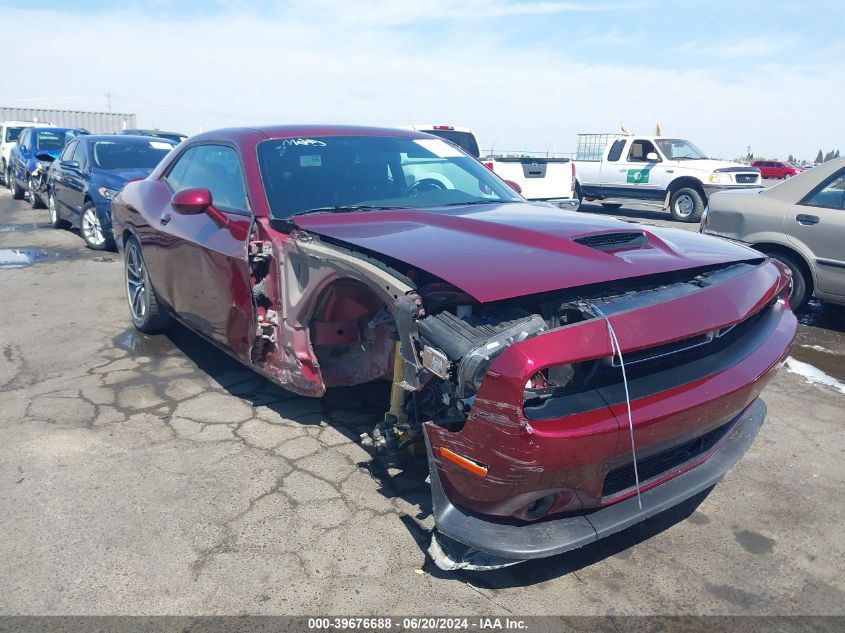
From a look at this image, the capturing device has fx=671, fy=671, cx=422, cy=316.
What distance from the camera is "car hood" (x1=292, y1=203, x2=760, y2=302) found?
235 cm

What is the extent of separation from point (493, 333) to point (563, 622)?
1006 mm

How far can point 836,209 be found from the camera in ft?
18.1

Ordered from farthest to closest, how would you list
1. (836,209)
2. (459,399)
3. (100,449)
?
(836,209) → (100,449) → (459,399)

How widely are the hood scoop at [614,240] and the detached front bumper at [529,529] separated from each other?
3.09ft

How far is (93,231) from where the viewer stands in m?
9.12

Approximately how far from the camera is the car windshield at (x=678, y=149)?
14500 mm

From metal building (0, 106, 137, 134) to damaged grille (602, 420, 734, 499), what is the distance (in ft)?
126

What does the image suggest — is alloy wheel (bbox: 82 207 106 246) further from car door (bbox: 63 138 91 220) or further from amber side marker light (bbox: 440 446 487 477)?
amber side marker light (bbox: 440 446 487 477)

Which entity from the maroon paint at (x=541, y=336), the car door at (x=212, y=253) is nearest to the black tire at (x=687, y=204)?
the maroon paint at (x=541, y=336)

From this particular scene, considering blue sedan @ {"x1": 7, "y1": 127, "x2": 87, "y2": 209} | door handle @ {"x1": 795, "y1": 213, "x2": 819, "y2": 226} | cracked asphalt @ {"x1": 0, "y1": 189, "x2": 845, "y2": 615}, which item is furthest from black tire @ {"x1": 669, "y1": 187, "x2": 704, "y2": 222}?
blue sedan @ {"x1": 7, "y1": 127, "x2": 87, "y2": 209}

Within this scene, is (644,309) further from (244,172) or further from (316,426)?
(244,172)

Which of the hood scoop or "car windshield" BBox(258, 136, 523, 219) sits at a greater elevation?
"car windshield" BBox(258, 136, 523, 219)

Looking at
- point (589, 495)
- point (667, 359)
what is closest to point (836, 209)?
point (667, 359)

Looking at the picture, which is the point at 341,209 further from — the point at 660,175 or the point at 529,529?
the point at 660,175
